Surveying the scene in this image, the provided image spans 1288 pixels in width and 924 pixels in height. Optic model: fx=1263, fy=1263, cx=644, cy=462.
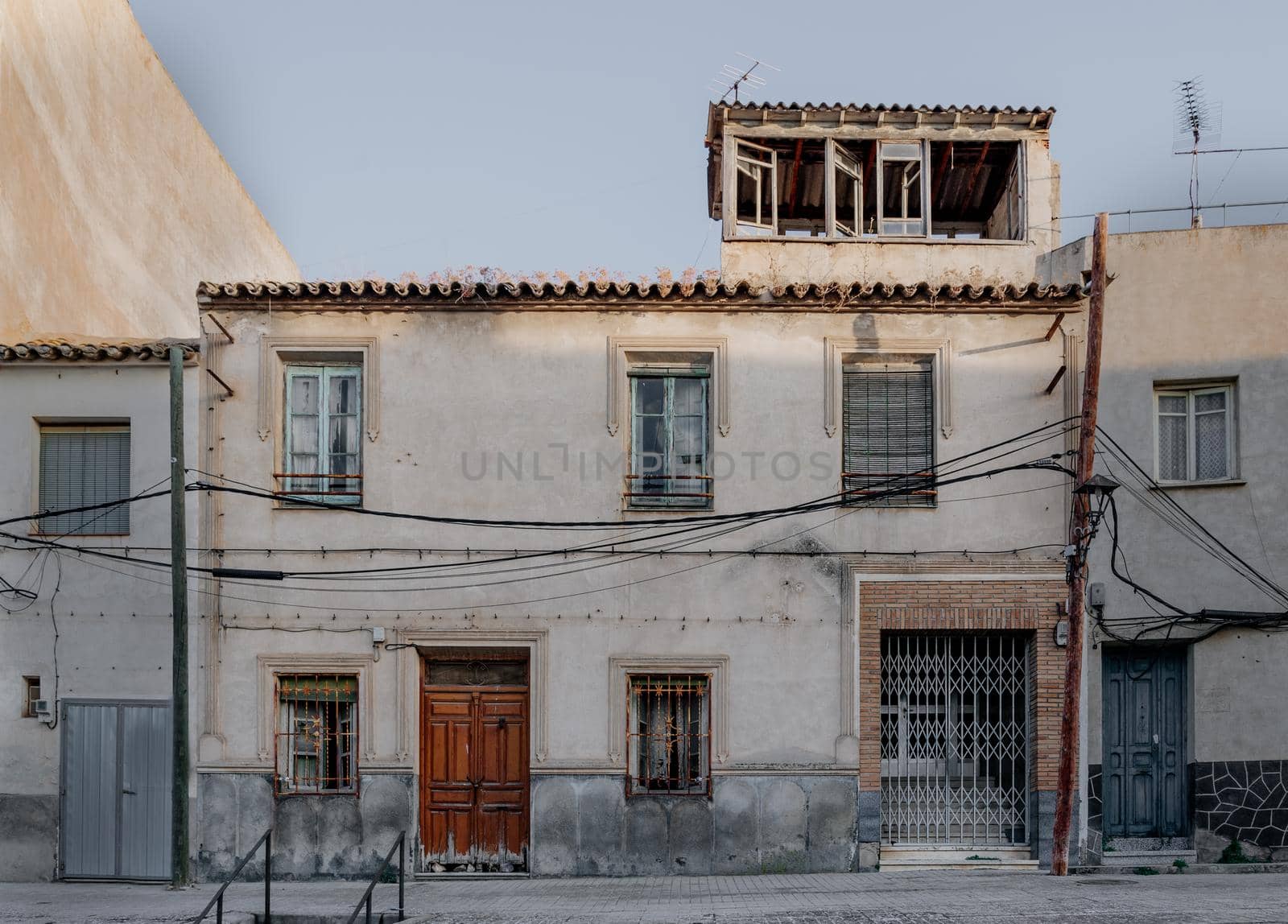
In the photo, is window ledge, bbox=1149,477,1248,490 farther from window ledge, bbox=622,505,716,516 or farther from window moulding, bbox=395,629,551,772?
window moulding, bbox=395,629,551,772

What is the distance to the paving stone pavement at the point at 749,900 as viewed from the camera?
11.0 metres

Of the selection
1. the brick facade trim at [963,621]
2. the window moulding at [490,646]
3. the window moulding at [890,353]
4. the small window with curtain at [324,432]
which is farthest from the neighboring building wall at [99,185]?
the brick facade trim at [963,621]

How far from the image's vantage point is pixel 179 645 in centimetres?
1301

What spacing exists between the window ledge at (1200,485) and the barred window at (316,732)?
9201 millimetres

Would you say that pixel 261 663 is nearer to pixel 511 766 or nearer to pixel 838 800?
pixel 511 766

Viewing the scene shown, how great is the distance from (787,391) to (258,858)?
772cm

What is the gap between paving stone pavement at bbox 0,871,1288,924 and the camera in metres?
11.0

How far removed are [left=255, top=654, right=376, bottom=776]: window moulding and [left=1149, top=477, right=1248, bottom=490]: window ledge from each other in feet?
29.3

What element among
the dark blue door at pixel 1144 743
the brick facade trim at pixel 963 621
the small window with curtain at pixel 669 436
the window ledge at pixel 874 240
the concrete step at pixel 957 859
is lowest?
the concrete step at pixel 957 859

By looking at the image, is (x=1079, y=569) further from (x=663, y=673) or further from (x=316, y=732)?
(x=316, y=732)

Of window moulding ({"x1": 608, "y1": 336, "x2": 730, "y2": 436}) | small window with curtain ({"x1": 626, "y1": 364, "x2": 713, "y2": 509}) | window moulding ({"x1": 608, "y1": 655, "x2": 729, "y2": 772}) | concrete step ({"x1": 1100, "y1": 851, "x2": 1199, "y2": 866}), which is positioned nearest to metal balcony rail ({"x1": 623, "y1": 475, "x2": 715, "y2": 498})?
small window with curtain ({"x1": 626, "y1": 364, "x2": 713, "y2": 509})

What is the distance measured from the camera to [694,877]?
44.3 ft

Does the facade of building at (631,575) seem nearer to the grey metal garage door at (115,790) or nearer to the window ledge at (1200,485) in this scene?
the grey metal garage door at (115,790)

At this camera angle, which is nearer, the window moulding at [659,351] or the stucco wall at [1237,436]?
the stucco wall at [1237,436]
